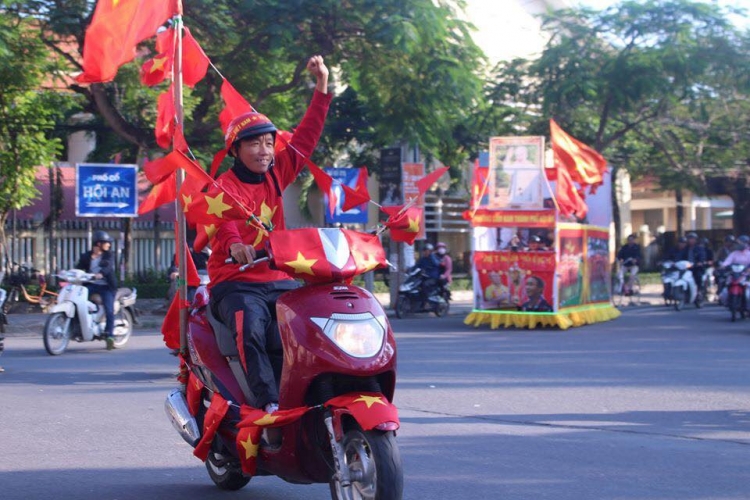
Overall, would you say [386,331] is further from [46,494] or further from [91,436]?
[91,436]

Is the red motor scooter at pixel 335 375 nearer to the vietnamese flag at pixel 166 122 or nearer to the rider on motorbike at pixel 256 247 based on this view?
the rider on motorbike at pixel 256 247

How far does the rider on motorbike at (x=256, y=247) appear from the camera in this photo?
4703 mm

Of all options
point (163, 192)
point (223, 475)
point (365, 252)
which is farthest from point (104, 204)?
point (365, 252)

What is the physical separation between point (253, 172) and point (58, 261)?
69.9 ft

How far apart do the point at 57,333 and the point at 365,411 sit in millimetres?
9598

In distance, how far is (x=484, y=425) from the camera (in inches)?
300

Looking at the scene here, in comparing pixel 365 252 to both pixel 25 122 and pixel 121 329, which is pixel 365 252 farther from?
pixel 25 122

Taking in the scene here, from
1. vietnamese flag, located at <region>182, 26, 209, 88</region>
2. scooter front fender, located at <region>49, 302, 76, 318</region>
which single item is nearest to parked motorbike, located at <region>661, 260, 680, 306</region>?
scooter front fender, located at <region>49, 302, 76, 318</region>

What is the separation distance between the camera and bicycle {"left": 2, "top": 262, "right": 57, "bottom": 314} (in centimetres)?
1606

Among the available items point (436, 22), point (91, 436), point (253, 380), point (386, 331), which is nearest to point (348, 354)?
point (386, 331)

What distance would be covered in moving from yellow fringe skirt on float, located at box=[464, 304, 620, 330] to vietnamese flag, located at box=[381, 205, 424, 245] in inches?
483

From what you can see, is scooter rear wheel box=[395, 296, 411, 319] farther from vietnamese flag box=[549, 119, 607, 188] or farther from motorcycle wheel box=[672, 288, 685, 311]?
motorcycle wheel box=[672, 288, 685, 311]

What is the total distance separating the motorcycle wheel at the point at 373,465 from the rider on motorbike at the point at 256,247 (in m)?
0.52

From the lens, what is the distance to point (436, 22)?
17328 mm
